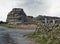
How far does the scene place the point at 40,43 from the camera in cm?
2988

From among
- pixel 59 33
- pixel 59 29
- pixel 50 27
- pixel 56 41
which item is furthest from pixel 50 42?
pixel 50 27

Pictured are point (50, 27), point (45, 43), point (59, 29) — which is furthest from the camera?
point (50, 27)

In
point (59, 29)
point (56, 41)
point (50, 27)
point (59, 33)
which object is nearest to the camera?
point (56, 41)

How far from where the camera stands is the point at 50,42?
27.6 meters

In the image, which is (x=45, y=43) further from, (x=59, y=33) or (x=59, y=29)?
(x=59, y=29)

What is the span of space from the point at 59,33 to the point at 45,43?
3980mm

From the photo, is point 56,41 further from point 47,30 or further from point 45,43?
point 47,30

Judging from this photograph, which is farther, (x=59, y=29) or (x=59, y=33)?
(x=59, y=29)

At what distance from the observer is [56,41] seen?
26.9 meters

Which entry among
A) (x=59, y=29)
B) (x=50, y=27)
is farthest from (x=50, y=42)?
(x=50, y=27)

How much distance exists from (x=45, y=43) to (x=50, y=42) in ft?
4.58

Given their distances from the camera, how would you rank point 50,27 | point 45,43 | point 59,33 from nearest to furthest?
1. point 45,43
2. point 59,33
3. point 50,27

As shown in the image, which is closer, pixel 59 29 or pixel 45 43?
pixel 45 43

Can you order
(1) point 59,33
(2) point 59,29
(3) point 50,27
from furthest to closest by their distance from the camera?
(3) point 50,27
(2) point 59,29
(1) point 59,33
